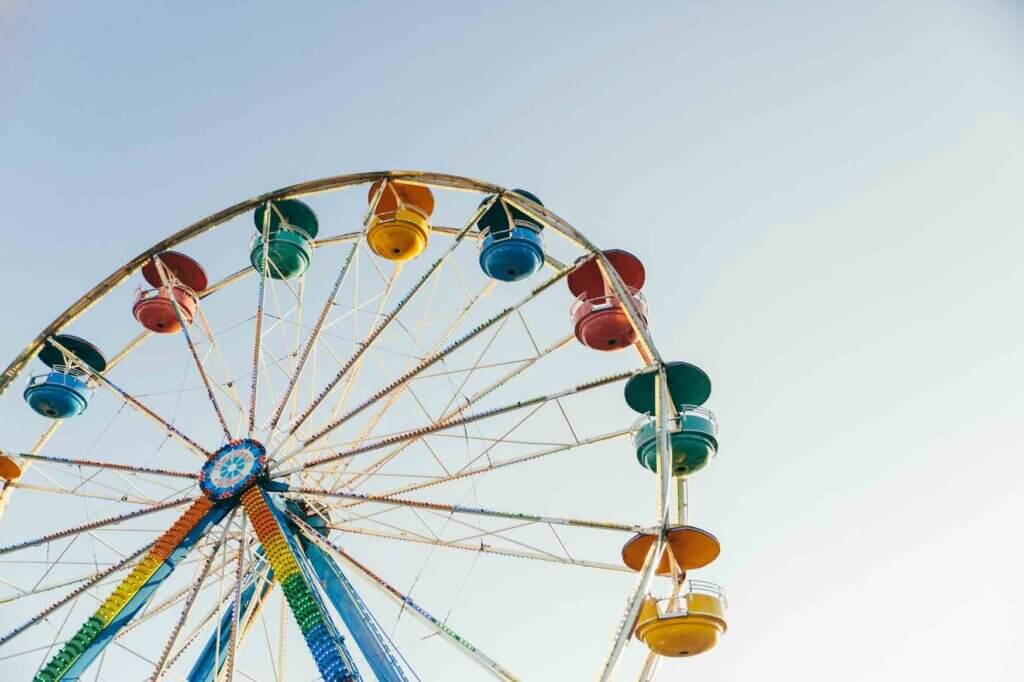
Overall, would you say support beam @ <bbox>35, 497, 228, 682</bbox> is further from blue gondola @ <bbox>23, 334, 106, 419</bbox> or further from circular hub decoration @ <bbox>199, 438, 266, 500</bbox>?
blue gondola @ <bbox>23, 334, 106, 419</bbox>

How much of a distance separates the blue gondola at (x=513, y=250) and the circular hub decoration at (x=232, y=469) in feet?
12.2

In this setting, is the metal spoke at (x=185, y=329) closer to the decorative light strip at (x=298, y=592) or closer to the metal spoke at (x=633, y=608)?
the decorative light strip at (x=298, y=592)

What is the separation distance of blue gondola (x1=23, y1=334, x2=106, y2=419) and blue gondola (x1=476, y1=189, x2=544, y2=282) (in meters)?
5.80

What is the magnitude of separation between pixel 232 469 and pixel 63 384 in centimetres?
363

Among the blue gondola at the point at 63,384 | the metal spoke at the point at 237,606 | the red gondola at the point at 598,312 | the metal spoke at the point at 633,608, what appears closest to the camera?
the metal spoke at the point at 633,608

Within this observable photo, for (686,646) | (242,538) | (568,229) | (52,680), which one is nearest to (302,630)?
(242,538)

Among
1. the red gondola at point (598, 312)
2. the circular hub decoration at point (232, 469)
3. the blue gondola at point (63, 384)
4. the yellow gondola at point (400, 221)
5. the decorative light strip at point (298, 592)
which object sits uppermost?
the yellow gondola at point (400, 221)

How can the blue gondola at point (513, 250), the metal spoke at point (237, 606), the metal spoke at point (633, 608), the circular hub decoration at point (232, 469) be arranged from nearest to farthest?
the metal spoke at point (633, 608) < the metal spoke at point (237, 606) < the circular hub decoration at point (232, 469) < the blue gondola at point (513, 250)

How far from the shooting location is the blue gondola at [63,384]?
13.4 meters

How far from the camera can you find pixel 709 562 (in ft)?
32.2

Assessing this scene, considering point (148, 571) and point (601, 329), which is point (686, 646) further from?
point (148, 571)

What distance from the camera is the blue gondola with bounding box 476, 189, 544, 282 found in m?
12.7

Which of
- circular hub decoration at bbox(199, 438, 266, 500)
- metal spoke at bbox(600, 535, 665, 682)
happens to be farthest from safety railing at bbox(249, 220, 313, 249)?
metal spoke at bbox(600, 535, 665, 682)

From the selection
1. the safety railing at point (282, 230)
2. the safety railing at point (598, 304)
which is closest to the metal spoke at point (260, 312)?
the safety railing at point (282, 230)
